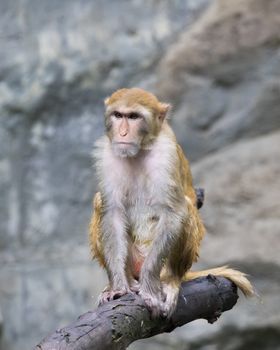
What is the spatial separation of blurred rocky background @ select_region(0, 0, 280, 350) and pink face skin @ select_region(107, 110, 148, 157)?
3.35 meters

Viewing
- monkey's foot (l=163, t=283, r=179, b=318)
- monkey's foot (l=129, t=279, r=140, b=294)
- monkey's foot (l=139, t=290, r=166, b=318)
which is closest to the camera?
monkey's foot (l=139, t=290, r=166, b=318)

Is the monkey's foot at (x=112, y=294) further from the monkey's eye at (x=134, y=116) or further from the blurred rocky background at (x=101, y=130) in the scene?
the blurred rocky background at (x=101, y=130)

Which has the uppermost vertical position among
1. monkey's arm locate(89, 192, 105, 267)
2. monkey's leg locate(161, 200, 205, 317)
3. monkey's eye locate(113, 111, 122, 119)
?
monkey's eye locate(113, 111, 122, 119)

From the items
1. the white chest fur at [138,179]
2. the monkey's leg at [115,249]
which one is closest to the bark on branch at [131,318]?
the monkey's leg at [115,249]

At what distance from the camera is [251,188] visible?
8.45 m

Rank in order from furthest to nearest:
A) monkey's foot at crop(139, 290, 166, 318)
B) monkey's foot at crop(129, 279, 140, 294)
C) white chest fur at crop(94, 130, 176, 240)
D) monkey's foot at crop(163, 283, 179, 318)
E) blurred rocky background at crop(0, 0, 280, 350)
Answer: blurred rocky background at crop(0, 0, 280, 350) → white chest fur at crop(94, 130, 176, 240) → monkey's foot at crop(129, 279, 140, 294) → monkey's foot at crop(163, 283, 179, 318) → monkey's foot at crop(139, 290, 166, 318)

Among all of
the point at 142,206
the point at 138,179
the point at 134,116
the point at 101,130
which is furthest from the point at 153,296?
the point at 101,130

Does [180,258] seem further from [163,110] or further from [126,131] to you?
[163,110]

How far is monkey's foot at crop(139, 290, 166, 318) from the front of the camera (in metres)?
4.83

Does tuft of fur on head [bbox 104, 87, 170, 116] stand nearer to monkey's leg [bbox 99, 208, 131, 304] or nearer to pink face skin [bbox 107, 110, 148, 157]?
pink face skin [bbox 107, 110, 148, 157]

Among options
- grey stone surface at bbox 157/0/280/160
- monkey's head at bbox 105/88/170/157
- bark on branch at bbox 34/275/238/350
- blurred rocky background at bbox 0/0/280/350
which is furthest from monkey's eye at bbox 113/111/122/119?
grey stone surface at bbox 157/0/280/160

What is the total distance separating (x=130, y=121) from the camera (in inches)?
207

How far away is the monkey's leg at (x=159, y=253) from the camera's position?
4988 millimetres

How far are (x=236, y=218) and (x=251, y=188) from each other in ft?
1.13
